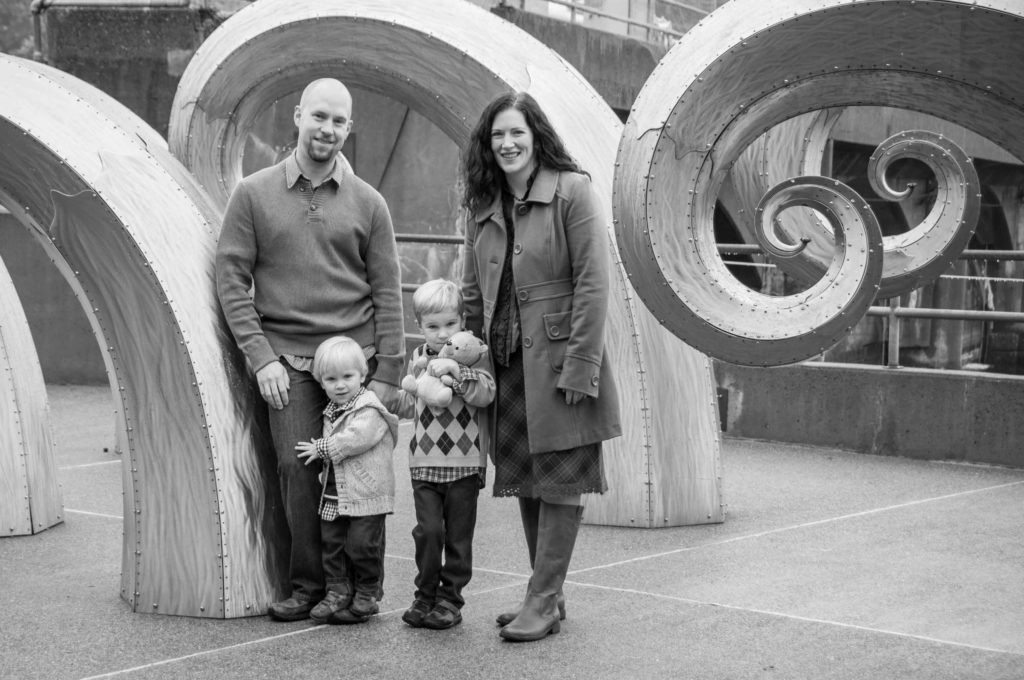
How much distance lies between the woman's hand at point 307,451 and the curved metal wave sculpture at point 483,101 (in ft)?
6.86

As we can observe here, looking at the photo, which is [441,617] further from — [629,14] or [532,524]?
[629,14]

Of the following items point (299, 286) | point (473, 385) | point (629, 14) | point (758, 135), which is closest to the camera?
point (473, 385)

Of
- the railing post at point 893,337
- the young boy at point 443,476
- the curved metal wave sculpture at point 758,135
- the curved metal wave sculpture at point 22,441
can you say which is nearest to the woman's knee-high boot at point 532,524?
the young boy at point 443,476

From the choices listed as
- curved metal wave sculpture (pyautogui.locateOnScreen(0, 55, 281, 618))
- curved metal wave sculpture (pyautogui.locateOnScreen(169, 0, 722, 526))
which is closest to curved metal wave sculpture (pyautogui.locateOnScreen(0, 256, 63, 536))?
curved metal wave sculpture (pyautogui.locateOnScreen(169, 0, 722, 526))

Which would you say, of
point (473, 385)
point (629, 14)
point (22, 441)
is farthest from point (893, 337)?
point (629, 14)

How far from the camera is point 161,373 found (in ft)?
15.2

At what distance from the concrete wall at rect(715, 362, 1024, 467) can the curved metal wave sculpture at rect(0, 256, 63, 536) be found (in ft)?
15.8

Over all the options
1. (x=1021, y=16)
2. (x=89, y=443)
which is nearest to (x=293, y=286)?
(x=1021, y=16)

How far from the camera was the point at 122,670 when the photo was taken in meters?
4.03

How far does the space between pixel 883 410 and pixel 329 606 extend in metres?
5.10

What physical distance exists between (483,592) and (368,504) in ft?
2.41

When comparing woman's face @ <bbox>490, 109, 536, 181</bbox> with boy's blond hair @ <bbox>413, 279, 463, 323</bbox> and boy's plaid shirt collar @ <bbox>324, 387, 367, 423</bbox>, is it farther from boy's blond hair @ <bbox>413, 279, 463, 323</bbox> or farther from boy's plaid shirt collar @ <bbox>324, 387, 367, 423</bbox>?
boy's plaid shirt collar @ <bbox>324, 387, 367, 423</bbox>

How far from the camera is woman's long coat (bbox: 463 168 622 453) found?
4.21 meters

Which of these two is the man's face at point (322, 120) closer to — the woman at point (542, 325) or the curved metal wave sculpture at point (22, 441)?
the woman at point (542, 325)
